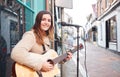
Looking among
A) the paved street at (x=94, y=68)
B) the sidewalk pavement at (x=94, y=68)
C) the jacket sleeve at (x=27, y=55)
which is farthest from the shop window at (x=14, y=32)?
the sidewalk pavement at (x=94, y=68)

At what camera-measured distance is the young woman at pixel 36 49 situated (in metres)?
2.07

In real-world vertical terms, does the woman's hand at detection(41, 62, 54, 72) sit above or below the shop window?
below

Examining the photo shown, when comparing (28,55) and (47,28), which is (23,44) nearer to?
(28,55)

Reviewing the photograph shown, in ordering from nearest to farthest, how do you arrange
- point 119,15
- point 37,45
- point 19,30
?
point 37,45
point 19,30
point 119,15

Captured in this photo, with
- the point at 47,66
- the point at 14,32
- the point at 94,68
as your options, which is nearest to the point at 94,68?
the point at 94,68

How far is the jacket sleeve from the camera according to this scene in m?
2.06

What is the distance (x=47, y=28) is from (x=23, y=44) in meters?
0.34

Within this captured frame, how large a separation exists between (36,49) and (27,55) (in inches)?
8.4

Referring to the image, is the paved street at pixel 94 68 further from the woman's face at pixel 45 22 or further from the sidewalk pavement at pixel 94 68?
the woman's face at pixel 45 22

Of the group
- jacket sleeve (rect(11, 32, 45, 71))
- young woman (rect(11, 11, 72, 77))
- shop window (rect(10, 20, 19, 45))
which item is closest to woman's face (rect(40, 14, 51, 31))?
young woman (rect(11, 11, 72, 77))

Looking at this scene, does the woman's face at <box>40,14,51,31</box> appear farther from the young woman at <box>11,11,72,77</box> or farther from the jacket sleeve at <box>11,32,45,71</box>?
the jacket sleeve at <box>11,32,45,71</box>

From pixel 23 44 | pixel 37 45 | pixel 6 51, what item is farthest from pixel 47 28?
pixel 6 51

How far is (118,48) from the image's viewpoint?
15906 millimetres

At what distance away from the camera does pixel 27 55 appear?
6.88ft
